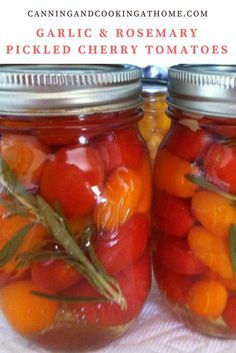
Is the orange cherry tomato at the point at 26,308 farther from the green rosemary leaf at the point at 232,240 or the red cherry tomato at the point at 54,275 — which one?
the green rosemary leaf at the point at 232,240

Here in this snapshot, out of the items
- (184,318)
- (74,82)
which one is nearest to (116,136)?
(74,82)

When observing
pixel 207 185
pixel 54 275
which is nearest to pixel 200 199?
pixel 207 185

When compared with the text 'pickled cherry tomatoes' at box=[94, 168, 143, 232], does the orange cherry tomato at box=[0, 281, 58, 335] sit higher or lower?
lower

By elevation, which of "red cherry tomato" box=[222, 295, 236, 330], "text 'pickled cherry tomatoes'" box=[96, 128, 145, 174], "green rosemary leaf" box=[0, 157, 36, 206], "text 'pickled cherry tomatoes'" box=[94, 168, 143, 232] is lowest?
"red cherry tomato" box=[222, 295, 236, 330]

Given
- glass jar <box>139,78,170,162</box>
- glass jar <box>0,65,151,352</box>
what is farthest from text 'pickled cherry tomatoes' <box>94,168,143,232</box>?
glass jar <box>139,78,170,162</box>

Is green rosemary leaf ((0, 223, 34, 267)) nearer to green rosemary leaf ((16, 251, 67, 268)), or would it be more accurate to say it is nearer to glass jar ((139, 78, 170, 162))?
green rosemary leaf ((16, 251, 67, 268))

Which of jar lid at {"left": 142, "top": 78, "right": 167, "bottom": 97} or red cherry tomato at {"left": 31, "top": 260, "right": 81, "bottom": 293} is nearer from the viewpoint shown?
red cherry tomato at {"left": 31, "top": 260, "right": 81, "bottom": 293}
